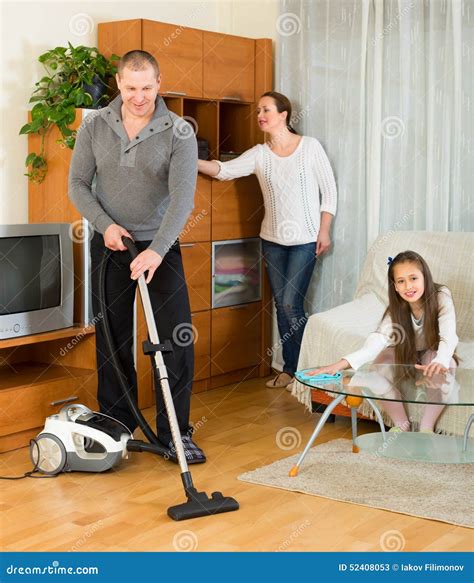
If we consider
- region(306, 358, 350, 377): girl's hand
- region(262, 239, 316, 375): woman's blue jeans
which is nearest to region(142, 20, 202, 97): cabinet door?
region(262, 239, 316, 375): woman's blue jeans

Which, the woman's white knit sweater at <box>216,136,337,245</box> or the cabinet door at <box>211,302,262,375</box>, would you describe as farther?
the cabinet door at <box>211,302,262,375</box>

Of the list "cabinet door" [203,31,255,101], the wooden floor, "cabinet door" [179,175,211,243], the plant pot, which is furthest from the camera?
"cabinet door" [203,31,255,101]

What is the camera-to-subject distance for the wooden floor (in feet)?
9.47

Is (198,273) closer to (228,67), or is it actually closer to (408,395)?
(228,67)

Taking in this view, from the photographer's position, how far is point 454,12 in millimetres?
4535

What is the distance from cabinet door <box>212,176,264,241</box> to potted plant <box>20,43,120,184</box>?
84 cm

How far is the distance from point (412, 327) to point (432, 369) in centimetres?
43

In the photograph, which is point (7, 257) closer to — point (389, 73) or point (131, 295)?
point (131, 295)

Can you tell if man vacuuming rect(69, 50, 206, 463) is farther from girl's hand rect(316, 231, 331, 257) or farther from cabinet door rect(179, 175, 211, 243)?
girl's hand rect(316, 231, 331, 257)

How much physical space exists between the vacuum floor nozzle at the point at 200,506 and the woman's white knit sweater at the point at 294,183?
6.53ft

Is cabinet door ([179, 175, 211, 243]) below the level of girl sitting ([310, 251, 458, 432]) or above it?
above

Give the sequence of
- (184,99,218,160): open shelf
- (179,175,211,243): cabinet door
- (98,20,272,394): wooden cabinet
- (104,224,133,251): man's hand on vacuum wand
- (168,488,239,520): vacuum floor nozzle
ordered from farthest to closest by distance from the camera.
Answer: (184,99,218,160): open shelf
(179,175,211,243): cabinet door
(98,20,272,394): wooden cabinet
(104,224,133,251): man's hand on vacuum wand
(168,488,239,520): vacuum floor nozzle

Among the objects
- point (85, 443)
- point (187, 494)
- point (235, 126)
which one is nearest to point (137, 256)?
point (85, 443)
